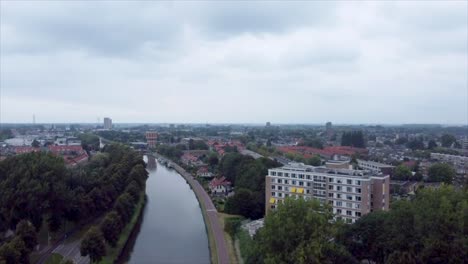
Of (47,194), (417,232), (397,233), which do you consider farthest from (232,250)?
(47,194)

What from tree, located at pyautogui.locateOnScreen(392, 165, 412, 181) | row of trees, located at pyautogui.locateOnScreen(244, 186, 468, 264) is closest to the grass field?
row of trees, located at pyautogui.locateOnScreen(244, 186, 468, 264)

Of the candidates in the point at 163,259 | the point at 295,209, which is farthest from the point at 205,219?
the point at 295,209

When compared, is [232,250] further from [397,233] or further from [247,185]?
[247,185]

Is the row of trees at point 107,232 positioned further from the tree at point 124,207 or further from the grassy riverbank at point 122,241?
the grassy riverbank at point 122,241

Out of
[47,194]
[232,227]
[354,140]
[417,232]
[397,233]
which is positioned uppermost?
[354,140]

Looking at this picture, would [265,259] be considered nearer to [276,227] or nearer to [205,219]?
[276,227]

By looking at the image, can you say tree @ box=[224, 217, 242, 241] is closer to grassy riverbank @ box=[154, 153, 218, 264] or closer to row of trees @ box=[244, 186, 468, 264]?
grassy riverbank @ box=[154, 153, 218, 264]
